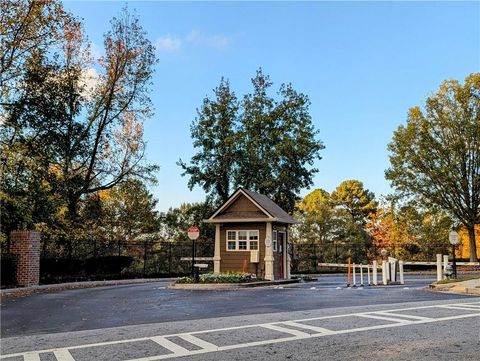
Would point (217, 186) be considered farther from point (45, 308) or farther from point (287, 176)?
point (45, 308)

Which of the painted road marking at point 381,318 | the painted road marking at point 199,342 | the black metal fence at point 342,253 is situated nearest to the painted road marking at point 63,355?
the painted road marking at point 199,342

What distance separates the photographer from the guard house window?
2889cm

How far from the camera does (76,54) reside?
115 ft

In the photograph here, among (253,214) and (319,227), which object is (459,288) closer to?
(253,214)

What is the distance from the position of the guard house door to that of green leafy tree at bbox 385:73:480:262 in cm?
2064

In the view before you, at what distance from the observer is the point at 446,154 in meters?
46.0

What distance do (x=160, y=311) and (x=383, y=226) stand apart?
50.7 meters

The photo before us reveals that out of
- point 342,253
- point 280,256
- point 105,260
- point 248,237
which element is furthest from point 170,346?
point 342,253

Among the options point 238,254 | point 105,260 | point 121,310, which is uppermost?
point 238,254

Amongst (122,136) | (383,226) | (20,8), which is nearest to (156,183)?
(122,136)

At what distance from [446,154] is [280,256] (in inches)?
922

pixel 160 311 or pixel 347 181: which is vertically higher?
pixel 347 181

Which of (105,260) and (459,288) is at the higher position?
(105,260)

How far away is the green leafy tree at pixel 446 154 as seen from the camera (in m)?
45.1
